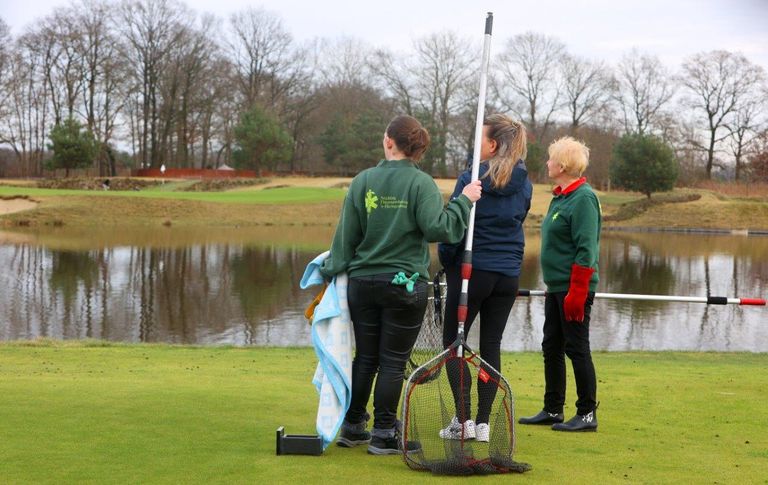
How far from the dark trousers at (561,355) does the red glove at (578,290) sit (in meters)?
0.19

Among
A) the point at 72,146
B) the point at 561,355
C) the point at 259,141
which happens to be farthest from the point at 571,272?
the point at 259,141

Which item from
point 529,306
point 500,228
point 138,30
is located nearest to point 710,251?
point 529,306

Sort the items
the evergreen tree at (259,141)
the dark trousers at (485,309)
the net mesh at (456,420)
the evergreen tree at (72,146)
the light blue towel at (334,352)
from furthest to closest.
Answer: the evergreen tree at (259,141), the evergreen tree at (72,146), the dark trousers at (485,309), the light blue towel at (334,352), the net mesh at (456,420)

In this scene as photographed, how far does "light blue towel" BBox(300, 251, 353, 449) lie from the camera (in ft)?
16.2

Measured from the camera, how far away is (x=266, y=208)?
54000 millimetres

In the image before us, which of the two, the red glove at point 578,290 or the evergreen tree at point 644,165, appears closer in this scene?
the red glove at point 578,290

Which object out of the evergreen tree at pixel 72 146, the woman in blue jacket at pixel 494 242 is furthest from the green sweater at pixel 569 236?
the evergreen tree at pixel 72 146

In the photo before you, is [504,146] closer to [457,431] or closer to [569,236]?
[569,236]

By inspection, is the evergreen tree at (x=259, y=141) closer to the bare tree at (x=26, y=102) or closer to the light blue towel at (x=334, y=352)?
the bare tree at (x=26, y=102)

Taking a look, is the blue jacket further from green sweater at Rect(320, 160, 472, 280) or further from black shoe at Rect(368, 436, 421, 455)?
black shoe at Rect(368, 436, 421, 455)

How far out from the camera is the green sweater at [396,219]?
4.88 m

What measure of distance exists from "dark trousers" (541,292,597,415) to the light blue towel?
4.83 feet

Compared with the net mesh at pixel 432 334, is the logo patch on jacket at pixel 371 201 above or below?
above

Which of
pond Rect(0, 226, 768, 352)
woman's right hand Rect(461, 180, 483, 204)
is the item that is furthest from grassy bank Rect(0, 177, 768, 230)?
woman's right hand Rect(461, 180, 483, 204)
